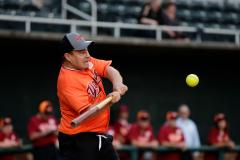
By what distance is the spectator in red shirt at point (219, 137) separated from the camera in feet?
24.7

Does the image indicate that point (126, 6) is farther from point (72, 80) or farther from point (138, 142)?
point (72, 80)

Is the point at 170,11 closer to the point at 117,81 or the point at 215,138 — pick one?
the point at 215,138

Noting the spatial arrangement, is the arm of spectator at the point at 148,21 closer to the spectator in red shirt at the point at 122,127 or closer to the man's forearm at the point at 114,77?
the spectator in red shirt at the point at 122,127

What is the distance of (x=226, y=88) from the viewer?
962 centimetres

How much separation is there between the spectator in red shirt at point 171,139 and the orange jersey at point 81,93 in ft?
12.1

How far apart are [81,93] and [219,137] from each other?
4895mm

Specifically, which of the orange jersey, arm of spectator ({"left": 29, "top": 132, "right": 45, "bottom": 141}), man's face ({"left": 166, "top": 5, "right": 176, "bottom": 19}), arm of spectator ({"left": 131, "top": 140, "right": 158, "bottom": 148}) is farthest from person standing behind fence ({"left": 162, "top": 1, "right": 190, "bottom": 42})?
the orange jersey

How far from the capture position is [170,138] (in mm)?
7184

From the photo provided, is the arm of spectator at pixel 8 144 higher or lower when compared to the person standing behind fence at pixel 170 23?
lower

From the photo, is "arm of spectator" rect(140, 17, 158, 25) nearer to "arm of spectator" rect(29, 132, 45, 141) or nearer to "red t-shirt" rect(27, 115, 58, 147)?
"red t-shirt" rect(27, 115, 58, 147)

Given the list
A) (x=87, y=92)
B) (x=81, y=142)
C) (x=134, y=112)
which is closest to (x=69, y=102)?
(x=87, y=92)

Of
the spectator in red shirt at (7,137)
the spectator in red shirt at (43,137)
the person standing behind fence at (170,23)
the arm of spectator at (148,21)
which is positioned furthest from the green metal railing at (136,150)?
the arm of spectator at (148,21)

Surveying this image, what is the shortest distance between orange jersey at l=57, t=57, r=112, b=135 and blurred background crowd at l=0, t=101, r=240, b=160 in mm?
3226

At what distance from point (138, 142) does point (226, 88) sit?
3634 millimetres
